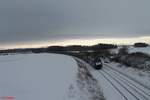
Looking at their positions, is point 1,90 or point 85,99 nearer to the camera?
point 1,90

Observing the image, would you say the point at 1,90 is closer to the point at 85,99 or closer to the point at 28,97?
the point at 28,97

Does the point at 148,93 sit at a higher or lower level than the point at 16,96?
lower

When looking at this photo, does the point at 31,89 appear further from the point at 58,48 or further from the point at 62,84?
the point at 58,48

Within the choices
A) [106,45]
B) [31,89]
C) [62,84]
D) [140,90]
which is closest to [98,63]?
[140,90]

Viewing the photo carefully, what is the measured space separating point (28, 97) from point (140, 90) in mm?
12685

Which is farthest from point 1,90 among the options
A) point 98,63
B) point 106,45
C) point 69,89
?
point 106,45

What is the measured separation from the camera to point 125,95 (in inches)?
909

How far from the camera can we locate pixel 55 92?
18.5 meters

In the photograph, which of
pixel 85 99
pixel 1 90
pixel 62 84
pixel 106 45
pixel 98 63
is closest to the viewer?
pixel 1 90

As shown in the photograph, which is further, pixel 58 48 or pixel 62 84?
pixel 58 48

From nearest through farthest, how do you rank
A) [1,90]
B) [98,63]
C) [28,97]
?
1. [28,97]
2. [1,90]
3. [98,63]

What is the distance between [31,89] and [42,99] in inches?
111

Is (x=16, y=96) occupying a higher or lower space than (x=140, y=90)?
higher

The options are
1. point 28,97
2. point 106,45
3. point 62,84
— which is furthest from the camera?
point 106,45
